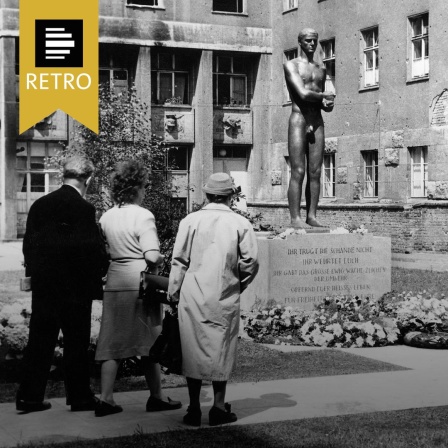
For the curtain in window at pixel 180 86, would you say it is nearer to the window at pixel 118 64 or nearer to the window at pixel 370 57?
A: the window at pixel 118 64

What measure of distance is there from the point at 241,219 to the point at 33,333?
1884mm

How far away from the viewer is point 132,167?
784 centimetres

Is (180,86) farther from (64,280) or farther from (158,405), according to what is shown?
(158,405)

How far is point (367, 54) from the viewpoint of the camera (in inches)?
1380

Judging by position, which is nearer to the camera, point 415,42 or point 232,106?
point 415,42

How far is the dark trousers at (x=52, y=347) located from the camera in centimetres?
795

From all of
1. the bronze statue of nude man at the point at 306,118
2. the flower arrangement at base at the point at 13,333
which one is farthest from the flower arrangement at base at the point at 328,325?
the flower arrangement at base at the point at 13,333

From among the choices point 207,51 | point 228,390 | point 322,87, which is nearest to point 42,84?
point 207,51

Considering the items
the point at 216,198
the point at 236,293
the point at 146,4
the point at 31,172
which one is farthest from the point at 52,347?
the point at 146,4

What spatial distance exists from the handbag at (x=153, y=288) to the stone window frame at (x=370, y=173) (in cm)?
2757

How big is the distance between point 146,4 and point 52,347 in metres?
33.5

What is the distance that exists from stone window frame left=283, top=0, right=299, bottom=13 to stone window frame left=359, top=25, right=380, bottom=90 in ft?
15.2

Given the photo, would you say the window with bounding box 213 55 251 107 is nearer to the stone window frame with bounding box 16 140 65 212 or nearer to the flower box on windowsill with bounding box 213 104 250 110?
the flower box on windowsill with bounding box 213 104 250 110

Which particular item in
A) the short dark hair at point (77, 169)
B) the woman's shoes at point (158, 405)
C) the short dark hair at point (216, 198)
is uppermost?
the short dark hair at point (77, 169)
